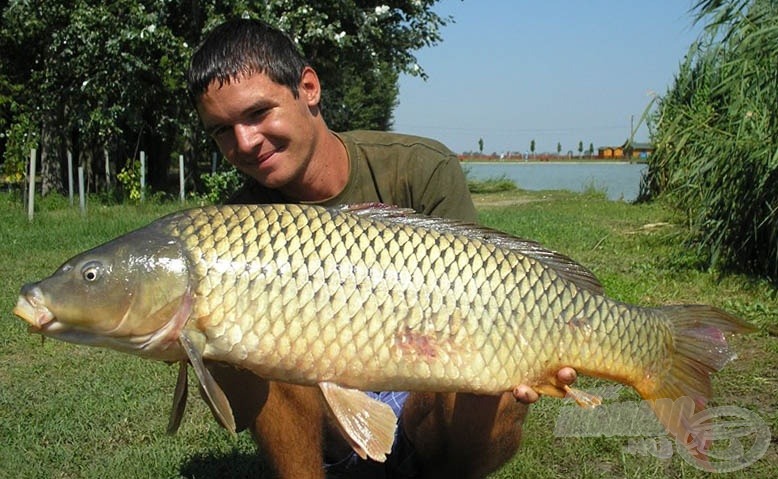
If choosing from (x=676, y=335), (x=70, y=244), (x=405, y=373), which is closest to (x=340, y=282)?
(x=405, y=373)

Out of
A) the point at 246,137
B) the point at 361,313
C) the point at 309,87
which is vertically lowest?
the point at 361,313

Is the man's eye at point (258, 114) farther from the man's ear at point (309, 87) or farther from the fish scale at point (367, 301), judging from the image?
the fish scale at point (367, 301)

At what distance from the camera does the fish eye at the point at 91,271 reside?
5.13 ft

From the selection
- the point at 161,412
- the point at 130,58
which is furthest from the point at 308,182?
the point at 130,58

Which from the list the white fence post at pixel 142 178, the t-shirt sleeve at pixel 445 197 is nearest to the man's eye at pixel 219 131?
the t-shirt sleeve at pixel 445 197

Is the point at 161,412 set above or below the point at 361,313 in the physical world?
below

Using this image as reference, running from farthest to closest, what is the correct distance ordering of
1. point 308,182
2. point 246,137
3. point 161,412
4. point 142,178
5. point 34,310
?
point 142,178, point 161,412, point 308,182, point 246,137, point 34,310

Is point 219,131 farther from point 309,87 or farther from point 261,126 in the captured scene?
point 309,87

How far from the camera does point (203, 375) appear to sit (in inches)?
60.7

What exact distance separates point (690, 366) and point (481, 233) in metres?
0.52

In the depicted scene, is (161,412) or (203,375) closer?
(203,375)

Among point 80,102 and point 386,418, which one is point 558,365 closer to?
point 386,418

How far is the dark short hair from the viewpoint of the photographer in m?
1.98

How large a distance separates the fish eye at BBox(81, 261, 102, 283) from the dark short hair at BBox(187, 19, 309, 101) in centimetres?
59
